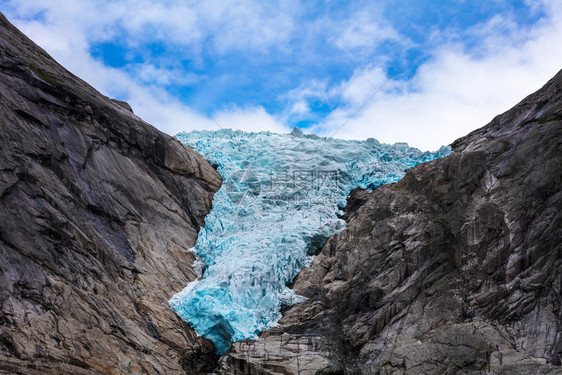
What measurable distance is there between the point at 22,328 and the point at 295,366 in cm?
728

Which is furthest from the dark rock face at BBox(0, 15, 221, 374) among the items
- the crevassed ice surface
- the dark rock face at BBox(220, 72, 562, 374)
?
the dark rock face at BBox(220, 72, 562, 374)

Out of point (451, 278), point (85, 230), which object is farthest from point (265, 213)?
point (451, 278)

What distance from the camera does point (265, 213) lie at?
21.8 metres

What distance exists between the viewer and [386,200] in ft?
61.4

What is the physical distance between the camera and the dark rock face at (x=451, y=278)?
42.1 ft

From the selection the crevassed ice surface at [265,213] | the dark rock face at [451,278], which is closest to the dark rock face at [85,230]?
the crevassed ice surface at [265,213]

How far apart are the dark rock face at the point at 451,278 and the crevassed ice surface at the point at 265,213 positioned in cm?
97

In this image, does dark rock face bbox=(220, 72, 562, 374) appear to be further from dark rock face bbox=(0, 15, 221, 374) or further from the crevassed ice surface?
dark rock face bbox=(0, 15, 221, 374)

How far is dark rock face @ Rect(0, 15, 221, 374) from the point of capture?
41.2ft

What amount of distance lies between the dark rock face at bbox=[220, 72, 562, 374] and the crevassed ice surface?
968 mm

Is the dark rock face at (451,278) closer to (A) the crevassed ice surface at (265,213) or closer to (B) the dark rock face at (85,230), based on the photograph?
(A) the crevassed ice surface at (265,213)

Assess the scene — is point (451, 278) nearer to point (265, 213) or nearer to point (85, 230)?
point (265, 213)

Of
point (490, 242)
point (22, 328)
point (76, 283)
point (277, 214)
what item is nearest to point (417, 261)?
point (490, 242)

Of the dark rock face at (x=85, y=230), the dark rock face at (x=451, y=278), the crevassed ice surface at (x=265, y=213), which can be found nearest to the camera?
the dark rock face at (x=85, y=230)
